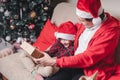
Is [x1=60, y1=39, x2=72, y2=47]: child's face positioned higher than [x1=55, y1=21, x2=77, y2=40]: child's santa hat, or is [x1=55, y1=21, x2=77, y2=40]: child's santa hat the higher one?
[x1=55, y1=21, x2=77, y2=40]: child's santa hat

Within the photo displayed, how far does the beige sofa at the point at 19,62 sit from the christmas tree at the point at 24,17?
0.96 ft

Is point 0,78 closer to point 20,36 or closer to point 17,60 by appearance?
point 17,60

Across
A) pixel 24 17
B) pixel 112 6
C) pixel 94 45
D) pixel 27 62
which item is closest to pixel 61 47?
pixel 27 62

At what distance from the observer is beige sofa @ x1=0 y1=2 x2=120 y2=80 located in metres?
1.73

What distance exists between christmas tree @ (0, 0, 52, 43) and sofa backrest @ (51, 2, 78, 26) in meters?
0.29

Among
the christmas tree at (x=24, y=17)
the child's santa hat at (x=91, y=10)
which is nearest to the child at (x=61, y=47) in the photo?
the child's santa hat at (x=91, y=10)

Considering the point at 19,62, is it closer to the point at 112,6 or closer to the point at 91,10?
the point at 91,10

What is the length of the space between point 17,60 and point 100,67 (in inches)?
29.9

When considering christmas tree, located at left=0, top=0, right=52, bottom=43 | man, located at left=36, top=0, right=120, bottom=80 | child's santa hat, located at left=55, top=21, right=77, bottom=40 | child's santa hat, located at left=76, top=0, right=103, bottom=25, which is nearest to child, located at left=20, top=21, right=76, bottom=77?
child's santa hat, located at left=55, top=21, right=77, bottom=40

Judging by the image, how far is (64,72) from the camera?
1.65 meters

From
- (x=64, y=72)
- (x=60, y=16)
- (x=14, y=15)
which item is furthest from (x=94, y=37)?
(x=14, y=15)

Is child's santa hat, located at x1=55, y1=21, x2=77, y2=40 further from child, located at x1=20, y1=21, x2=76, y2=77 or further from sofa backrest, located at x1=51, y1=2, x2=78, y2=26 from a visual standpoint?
sofa backrest, located at x1=51, y1=2, x2=78, y2=26

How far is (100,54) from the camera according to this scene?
145 centimetres

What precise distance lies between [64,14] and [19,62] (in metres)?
0.64
